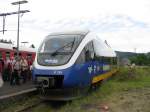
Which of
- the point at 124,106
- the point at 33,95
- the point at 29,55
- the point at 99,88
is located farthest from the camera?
the point at 29,55

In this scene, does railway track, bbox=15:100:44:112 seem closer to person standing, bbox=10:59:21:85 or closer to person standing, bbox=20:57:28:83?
person standing, bbox=10:59:21:85

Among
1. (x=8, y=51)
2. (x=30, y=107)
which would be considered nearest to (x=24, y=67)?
(x=8, y=51)

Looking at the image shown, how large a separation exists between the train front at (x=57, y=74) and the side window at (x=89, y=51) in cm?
60

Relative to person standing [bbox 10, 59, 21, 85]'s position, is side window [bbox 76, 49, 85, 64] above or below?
above

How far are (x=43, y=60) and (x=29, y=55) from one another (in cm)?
1372

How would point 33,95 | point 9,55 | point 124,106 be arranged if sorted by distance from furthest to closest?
point 9,55 → point 33,95 → point 124,106

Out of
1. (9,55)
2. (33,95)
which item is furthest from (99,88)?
(9,55)

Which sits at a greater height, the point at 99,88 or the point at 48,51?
the point at 48,51

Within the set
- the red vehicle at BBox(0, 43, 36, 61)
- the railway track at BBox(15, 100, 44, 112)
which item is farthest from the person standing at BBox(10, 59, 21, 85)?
the railway track at BBox(15, 100, 44, 112)

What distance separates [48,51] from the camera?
14.3 metres

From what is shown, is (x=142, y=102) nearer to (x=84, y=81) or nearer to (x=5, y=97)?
(x=84, y=81)

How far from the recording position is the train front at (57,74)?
42.7 ft

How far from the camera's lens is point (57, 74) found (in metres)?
13.0

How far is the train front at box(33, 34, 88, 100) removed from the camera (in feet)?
42.7
